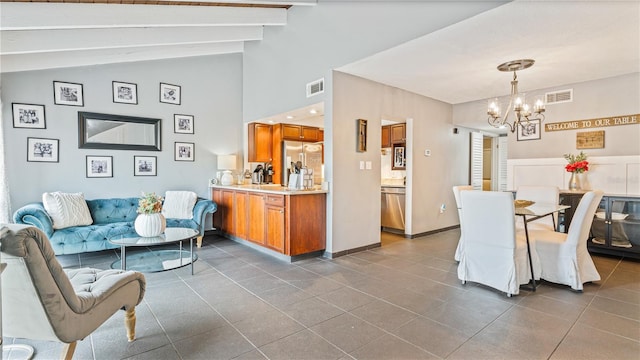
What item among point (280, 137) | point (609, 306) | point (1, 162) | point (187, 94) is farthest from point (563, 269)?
point (1, 162)

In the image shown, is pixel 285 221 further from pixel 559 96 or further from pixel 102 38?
pixel 559 96

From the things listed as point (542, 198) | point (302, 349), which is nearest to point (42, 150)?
point (302, 349)

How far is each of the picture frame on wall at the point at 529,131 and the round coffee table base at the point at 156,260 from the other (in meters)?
5.53

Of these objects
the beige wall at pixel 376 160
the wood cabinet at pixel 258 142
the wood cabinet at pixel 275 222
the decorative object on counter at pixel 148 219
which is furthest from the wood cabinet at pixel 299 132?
the decorative object on counter at pixel 148 219

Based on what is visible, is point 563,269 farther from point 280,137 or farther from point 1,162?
point 1,162

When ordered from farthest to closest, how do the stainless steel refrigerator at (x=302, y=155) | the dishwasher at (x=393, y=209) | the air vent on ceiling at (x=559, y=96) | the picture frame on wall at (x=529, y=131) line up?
the stainless steel refrigerator at (x=302, y=155) < the dishwasher at (x=393, y=209) < the picture frame on wall at (x=529, y=131) < the air vent on ceiling at (x=559, y=96)

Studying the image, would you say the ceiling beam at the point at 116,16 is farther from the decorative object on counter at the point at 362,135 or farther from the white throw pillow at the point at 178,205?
the white throw pillow at the point at 178,205

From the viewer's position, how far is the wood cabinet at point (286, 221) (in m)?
3.95

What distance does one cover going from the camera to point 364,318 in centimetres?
245

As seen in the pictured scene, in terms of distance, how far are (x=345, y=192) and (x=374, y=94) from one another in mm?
1555

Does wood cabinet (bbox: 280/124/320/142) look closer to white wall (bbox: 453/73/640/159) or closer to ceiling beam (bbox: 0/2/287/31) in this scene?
ceiling beam (bbox: 0/2/287/31)

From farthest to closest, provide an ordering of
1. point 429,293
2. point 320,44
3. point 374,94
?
point 374,94, point 320,44, point 429,293

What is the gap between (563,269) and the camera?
3.06 m

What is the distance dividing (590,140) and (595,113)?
40cm
